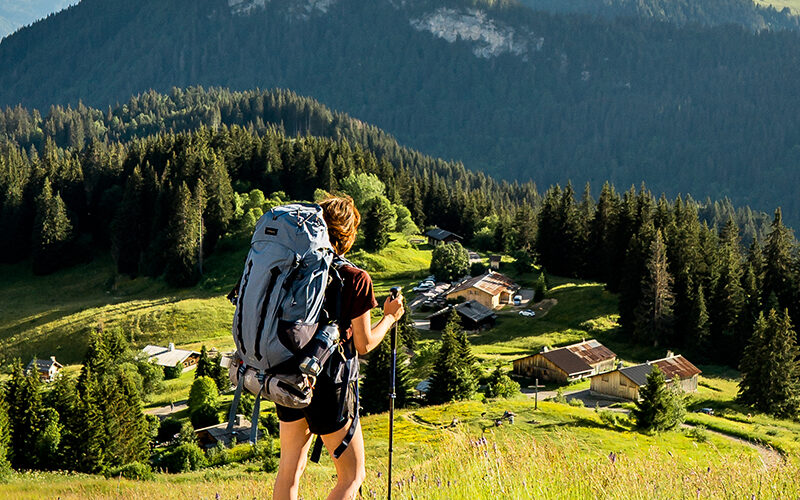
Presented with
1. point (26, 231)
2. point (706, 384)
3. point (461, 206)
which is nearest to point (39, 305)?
point (26, 231)

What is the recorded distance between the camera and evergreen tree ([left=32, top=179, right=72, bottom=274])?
96.7 metres

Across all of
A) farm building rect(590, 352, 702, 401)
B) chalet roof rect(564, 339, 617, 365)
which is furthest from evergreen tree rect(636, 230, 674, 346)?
farm building rect(590, 352, 702, 401)

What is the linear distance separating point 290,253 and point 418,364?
166 ft

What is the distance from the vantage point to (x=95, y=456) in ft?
114

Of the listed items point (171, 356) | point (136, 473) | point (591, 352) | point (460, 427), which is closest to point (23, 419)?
point (136, 473)

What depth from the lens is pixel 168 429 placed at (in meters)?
43.9

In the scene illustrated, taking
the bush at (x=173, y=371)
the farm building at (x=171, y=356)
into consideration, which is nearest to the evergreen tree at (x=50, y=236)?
the farm building at (x=171, y=356)

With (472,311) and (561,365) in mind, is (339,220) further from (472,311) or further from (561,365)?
(472,311)

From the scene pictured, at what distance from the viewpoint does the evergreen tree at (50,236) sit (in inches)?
3807

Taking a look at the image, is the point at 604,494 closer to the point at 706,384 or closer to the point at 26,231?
the point at 706,384

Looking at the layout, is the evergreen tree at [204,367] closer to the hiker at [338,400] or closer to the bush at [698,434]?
the bush at [698,434]

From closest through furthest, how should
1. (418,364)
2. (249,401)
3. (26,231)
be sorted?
(249,401), (418,364), (26,231)

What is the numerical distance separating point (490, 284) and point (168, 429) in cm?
4329

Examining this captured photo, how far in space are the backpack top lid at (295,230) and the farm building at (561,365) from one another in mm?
52259
